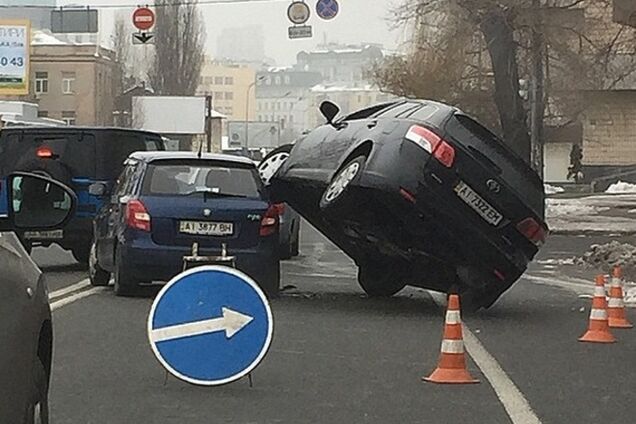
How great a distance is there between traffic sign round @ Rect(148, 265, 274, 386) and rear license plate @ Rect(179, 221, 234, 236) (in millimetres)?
5771

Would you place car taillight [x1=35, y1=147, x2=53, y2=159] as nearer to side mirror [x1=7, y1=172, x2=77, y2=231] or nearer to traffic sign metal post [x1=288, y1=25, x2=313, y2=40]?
side mirror [x1=7, y1=172, x2=77, y2=231]

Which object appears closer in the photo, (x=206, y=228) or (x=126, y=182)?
(x=206, y=228)

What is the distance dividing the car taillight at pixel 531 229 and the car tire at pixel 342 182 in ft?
5.34

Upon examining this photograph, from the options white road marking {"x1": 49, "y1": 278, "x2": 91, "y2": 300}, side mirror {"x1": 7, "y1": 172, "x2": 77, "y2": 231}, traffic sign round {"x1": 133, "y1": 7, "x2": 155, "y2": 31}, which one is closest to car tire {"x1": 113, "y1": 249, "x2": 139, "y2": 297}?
white road marking {"x1": 49, "y1": 278, "x2": 91, "y2": 300}

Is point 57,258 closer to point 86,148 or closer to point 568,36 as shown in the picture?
point 86,148

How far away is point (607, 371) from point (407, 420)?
275 cm

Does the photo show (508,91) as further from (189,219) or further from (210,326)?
(210,326)

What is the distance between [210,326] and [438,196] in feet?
16.6

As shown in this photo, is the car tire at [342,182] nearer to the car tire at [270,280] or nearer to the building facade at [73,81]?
the car tire at [270,280]

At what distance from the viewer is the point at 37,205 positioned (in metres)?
5.38

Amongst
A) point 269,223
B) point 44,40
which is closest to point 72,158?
point 269,223

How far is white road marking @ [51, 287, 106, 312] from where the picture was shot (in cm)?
1462

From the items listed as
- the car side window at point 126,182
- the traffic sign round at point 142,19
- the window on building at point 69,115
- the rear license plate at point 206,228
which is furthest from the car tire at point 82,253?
the window on building at point 69,115

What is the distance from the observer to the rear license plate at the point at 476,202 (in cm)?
1402
